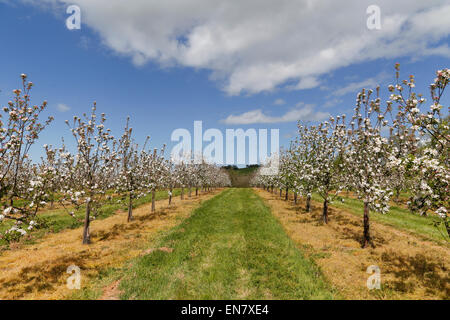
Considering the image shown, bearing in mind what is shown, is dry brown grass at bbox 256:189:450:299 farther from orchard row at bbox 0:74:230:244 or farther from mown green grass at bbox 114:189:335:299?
orchard row at bbox 0:74:230:244

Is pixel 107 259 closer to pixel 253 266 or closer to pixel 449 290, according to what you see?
pixel 253 266

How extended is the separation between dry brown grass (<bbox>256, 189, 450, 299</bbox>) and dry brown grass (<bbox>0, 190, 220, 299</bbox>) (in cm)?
1052

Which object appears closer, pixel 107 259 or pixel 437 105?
pixel 437 105

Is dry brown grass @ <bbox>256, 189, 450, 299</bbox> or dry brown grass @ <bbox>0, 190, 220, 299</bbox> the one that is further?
dry brown grass @ <bbox>0, 190, 220, 299</bbox>

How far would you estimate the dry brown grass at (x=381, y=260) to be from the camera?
9.01 meters

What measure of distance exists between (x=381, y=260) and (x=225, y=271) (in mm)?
8967

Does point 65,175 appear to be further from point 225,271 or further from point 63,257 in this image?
point 225,271

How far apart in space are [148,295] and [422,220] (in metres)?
31.1

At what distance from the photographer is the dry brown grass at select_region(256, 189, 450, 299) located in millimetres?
9008

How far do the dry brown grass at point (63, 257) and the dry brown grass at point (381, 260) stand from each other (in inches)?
414

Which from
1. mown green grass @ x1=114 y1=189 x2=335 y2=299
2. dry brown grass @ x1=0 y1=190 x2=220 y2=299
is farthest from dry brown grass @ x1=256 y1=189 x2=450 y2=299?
dry brown grass @ x1=0 y1=190 x2=220 y2=299

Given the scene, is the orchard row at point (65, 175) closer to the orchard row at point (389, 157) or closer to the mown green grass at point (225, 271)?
the mown green grass at point (225, 271)
